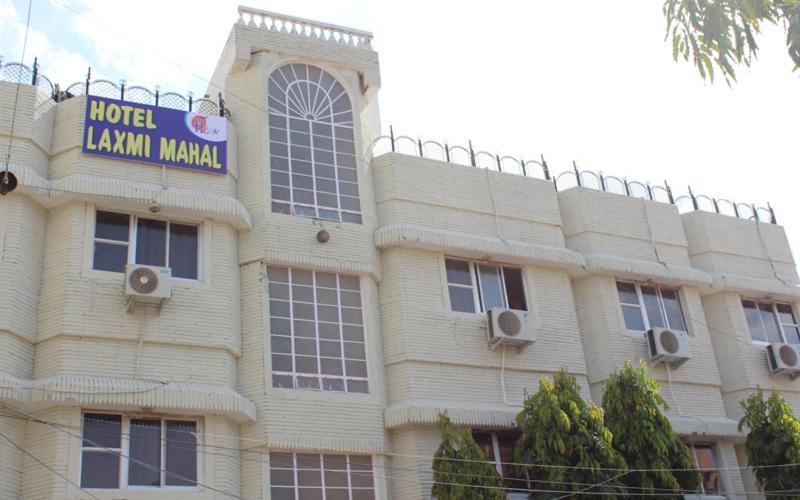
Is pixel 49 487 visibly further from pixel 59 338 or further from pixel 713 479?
pixel 713 479

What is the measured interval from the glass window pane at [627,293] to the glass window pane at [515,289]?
2554 mm

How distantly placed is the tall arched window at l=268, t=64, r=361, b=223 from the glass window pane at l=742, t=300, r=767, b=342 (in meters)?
9.85

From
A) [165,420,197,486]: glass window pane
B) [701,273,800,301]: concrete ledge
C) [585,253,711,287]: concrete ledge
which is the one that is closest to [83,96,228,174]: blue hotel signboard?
[165,420,197,486]: glass window pane

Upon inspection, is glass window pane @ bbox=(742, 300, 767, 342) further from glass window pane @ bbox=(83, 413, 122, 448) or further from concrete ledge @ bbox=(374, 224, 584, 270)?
glass window pane @ bbox=(83, 413, 122, 448)

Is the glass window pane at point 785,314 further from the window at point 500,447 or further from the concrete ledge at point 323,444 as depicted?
the concrete ledge at point 323,444

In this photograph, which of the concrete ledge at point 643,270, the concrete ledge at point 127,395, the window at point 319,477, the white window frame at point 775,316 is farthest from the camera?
the white window frame at point 775,316

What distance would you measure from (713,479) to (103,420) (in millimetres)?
12217

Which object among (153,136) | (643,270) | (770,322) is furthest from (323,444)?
(770,322)

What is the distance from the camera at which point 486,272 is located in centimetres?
1962

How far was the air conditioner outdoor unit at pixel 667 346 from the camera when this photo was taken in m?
19.9

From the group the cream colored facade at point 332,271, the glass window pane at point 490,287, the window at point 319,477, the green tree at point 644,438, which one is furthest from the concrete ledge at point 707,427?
the window at point 319,477

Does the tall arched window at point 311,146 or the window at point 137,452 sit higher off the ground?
the tall arched window at point 311,146

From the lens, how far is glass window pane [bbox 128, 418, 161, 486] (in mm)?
14695

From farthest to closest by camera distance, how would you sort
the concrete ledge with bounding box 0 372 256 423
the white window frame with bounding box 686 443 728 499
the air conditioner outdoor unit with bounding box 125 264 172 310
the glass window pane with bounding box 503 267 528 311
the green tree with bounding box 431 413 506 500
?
the glass window pane with bounding box 503 267 528 311 → the white window frame with bounding box 686 443 728 499 → the air conditioner outdoor unit with bounding box 125 264 172 310 → the green tree with bounding box 431 413 506 500 → the concrete ledge with bounding box 0 372 256 423
